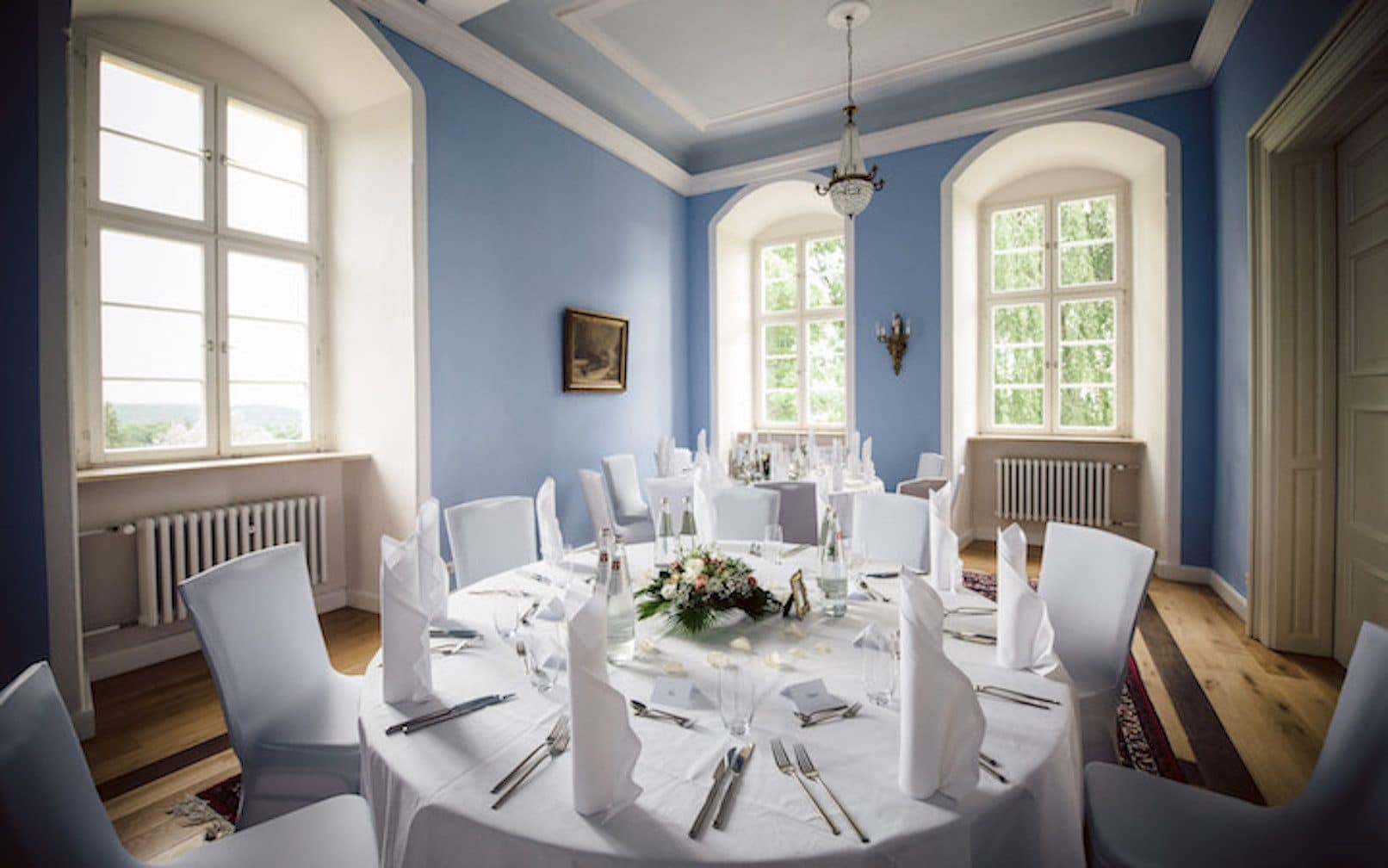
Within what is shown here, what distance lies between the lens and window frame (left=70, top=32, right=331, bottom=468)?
3.11 metres

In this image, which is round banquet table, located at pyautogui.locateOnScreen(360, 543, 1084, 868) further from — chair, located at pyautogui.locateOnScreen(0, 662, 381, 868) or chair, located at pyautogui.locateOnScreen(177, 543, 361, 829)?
chair, located at pyautogui.locateOnScreen(177, 543, 361, 829)

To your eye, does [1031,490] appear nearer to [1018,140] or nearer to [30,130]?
[1018,140]

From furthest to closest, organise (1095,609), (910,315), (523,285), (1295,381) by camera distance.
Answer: (910,315), (523,285), (1295,381), (1095,609)

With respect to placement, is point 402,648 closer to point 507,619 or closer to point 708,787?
point 507,619

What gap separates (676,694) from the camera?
1284 millimetres

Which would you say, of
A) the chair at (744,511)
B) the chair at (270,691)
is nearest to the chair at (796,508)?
the chair at (744,511)

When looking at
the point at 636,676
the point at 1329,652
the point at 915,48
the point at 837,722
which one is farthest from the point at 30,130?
the point at 1329,652

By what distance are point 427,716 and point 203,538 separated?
294cm

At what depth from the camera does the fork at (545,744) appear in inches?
39.3

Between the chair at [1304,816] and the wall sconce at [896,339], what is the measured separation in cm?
441

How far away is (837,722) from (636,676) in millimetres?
435

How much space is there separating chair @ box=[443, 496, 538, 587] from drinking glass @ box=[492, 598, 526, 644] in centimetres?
66

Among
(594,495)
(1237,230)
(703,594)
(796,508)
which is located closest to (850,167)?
(796,508)

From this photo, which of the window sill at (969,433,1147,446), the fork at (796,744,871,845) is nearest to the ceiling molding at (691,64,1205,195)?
the window sill at (969,433,1147,446)
